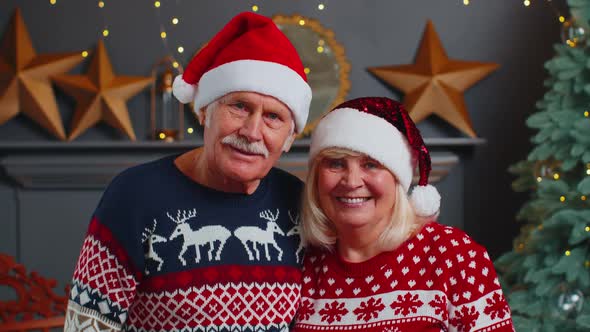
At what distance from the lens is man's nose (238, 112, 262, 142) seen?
158cm

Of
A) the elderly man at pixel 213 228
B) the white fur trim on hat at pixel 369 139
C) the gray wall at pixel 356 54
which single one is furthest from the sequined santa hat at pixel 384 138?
the gray wall at pixel 356 54

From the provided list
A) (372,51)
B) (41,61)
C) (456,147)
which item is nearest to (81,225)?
(41,61)

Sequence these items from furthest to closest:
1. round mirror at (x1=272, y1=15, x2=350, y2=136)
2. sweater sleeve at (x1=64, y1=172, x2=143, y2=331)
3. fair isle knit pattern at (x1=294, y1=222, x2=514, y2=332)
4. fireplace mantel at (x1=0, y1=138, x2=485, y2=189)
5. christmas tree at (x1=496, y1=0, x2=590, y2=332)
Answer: round mirror at (x1=272, y1=15, x2=350, y2=136), fireplace mantel at (x1=0, y1=138, x2=485, y2=189), christmas tree at (x1=496, y1=0, x2=590, y2=332), fair isle knit pattern at (x1=294, y1=222, x2=514, y2=332), sweater sleeve at (x1=64, y1=172, x2=143, y2=331)

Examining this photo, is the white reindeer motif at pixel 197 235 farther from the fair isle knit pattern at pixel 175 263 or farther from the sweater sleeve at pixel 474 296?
the sweater sleeve at pixel 474 296

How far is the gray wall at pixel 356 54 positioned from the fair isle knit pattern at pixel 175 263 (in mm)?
2154

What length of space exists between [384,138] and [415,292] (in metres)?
0.38

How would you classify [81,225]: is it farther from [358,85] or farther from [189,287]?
[189,287]

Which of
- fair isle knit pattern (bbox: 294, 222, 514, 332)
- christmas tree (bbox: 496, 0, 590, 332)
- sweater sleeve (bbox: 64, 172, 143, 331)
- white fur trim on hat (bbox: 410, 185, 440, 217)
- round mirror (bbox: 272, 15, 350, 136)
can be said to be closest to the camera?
sweater sleeve (bbox: 64, 172, 143, 331)

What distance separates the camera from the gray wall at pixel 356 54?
3750 mm

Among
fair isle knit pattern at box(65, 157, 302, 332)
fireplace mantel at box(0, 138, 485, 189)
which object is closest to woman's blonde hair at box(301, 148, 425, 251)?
fair isle knit pattern at box(65, 157, 302, 332)

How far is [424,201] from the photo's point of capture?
1756mm

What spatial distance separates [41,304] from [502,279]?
2.07 metres

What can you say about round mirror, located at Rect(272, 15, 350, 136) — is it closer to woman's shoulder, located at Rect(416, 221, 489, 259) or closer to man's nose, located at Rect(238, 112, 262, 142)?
woman's shoulder, located at Rect(416, 221, 489, 259)

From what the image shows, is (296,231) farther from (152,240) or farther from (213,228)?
(152,240)
